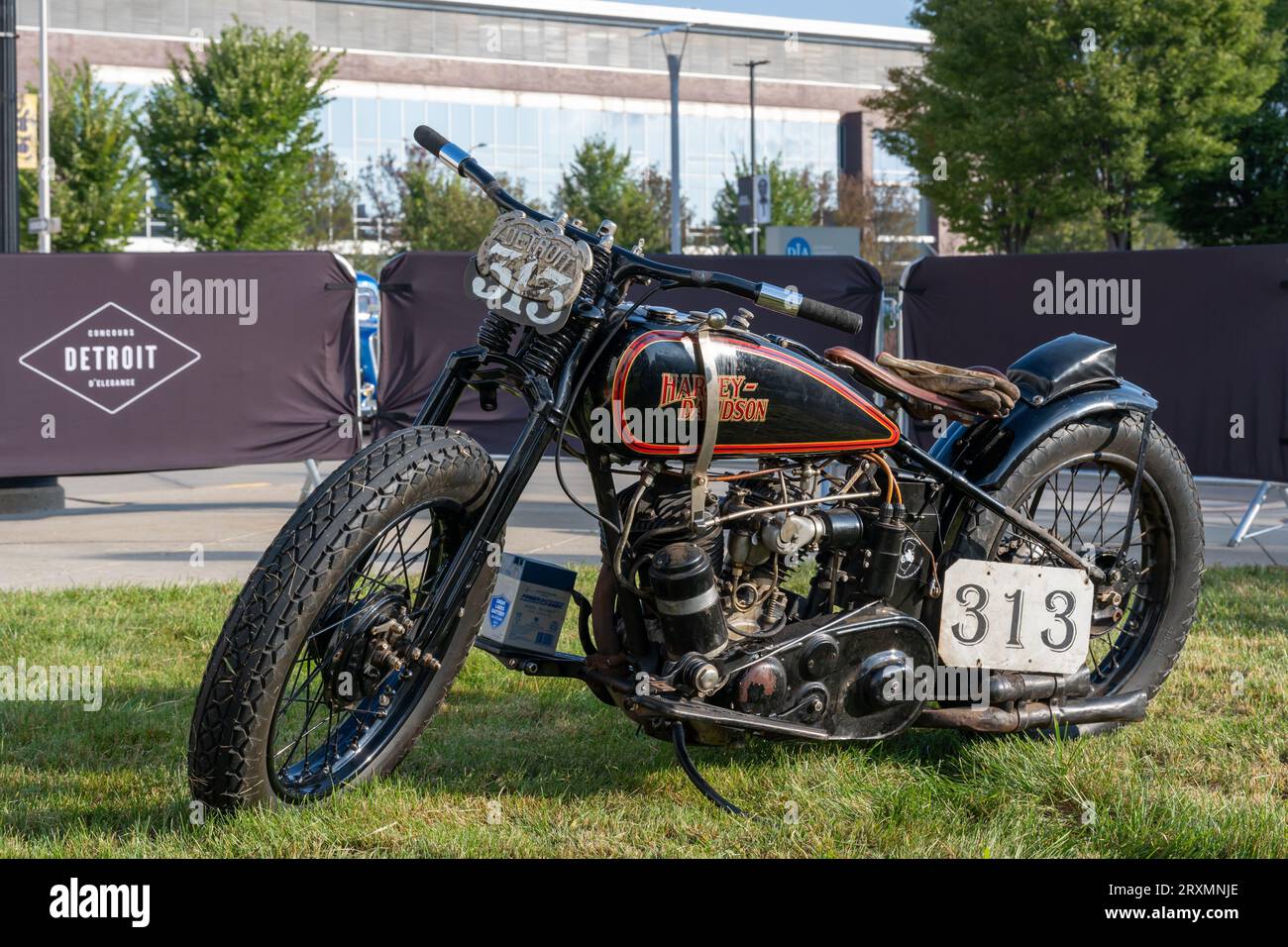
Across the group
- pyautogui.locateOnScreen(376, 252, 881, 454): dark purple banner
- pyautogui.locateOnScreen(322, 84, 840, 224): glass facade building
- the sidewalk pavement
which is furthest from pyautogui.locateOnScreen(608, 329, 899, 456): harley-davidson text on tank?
pyautogui.locateOnScreen(322, 84, 840, 224): glass facade building

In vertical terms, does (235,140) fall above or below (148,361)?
above

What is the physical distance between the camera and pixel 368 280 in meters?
19.4

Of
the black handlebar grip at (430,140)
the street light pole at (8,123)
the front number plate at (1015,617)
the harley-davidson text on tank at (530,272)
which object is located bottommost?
the front number plate at (1015,617)

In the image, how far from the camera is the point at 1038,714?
4.44 meters

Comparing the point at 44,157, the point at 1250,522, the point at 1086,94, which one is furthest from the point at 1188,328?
the point at 44,157

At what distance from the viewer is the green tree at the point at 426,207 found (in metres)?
46.8

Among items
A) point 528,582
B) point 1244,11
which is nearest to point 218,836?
point 528,582

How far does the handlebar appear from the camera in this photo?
12.2ft

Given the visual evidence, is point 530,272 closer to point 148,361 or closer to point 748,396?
point 748,396

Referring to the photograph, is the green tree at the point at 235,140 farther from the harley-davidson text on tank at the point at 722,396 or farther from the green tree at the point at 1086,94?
the harley-davidson text on tank at the point at 722,396

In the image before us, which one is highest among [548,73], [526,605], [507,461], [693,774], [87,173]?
[548,73]

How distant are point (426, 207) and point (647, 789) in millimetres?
45624

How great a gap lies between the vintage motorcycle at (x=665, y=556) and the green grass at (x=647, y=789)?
0.53ft

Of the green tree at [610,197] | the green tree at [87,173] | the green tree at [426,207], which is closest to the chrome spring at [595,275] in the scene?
the green tree at [87,173]
